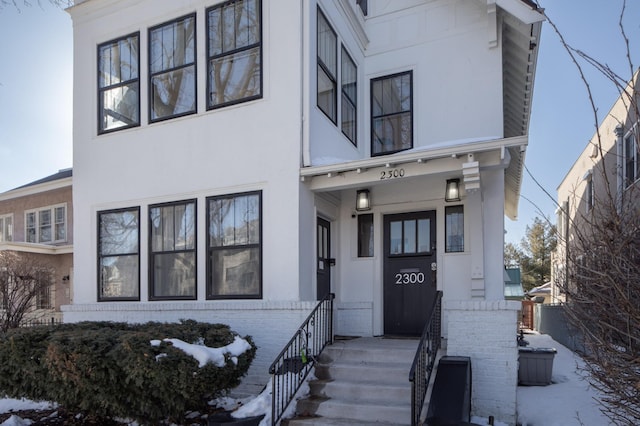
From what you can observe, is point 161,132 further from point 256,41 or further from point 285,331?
point 285,331

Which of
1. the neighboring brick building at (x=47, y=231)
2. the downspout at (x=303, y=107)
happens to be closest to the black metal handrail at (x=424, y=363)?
the downspout at (x=303, y=107)

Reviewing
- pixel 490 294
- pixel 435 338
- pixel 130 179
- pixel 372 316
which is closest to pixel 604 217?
pixel 435 338

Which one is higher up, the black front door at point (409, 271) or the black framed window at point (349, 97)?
the black framed window at point (349, 97)

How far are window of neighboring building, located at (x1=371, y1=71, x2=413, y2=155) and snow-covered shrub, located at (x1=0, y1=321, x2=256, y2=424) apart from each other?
435 cm

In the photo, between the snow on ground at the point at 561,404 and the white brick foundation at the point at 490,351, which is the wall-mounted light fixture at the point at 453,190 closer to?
the white brick foundation at the point at 490,351

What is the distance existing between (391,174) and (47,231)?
1423cm

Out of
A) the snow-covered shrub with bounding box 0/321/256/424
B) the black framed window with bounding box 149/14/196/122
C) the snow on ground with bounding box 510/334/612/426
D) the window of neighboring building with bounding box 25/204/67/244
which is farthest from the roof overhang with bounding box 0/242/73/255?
the snow on ground with bounding box 510/334/612/426

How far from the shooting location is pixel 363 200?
768 centimetres

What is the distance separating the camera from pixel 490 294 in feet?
22.7

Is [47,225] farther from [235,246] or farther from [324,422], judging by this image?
[324,422]

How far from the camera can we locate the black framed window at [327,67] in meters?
7.46

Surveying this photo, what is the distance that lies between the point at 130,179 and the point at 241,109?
2440 millimetres

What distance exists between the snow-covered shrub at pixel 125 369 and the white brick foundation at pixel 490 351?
8.69 feet

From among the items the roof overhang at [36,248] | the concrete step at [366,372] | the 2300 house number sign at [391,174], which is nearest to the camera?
the concrete step at [366,372]
